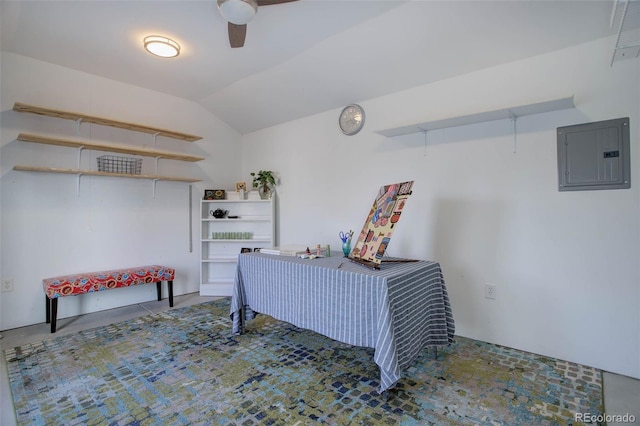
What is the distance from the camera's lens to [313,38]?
275cm

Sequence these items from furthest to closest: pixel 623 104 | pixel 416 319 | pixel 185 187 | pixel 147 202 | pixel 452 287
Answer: pixel 185 187
pixel 147 202
pixel 452 287
pixel 623 104
pixel 416 319

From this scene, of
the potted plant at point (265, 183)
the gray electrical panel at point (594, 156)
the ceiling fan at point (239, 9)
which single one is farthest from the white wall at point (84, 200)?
the gray electrical panel at point (594, 156)

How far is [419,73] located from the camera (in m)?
2.89

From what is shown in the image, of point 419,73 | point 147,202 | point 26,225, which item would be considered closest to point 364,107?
point 419,73

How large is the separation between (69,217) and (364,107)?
3.44 metres

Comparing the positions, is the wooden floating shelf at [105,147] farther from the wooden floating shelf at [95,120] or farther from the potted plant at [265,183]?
the potted plant at [265,183]

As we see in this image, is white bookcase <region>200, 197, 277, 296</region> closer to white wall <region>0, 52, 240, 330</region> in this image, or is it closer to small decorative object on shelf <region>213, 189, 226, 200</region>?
small decorative object on shelf <region>213, 189, 226, 200</region>

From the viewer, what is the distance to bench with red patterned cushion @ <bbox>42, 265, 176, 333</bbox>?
9.45 ft

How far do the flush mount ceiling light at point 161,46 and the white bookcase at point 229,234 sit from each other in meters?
1.95

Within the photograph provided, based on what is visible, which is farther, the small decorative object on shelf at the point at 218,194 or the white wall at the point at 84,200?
the small decorative object on shelf at the point at 218,194

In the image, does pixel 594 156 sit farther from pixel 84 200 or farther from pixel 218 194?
pixel 84 200

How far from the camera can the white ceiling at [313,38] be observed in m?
2.22

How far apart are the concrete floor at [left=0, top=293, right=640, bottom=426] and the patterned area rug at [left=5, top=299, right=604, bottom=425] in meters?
0.06

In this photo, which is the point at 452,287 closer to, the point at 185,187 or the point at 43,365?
the point at 43,365
